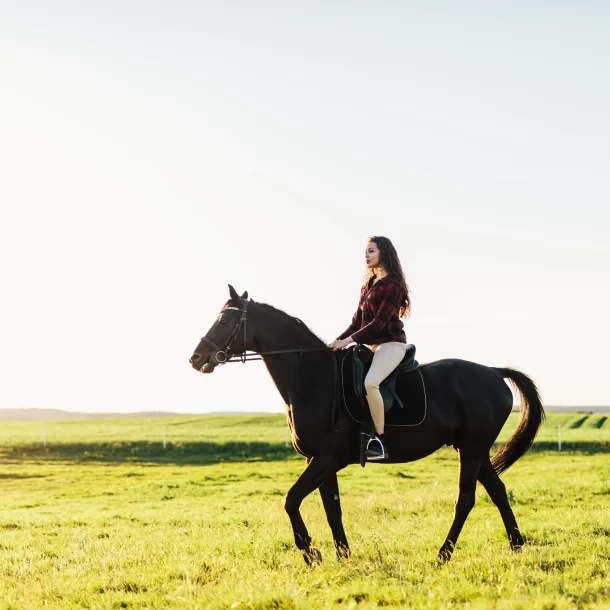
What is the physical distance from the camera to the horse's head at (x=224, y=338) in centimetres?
864

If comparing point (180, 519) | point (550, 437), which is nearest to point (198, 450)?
point (550, 437)

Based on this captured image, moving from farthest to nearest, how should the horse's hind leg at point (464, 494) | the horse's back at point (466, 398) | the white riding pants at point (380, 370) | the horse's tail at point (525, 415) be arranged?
the horse's tail at point (525, 415)
the horse's back at point (466, 398)
the horse's hind leg at point (464, 494)
the white riding pants at point (380, 370)

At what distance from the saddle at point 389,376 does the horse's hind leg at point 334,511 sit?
1113 millimetres

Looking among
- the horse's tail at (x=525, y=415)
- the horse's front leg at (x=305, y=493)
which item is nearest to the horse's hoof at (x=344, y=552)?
the horse's front leg at (x=305, y=493)

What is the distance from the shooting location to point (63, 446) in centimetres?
5066

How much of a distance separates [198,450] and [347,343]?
40.7 m

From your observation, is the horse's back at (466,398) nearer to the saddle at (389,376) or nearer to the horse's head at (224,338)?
the saddle at (389,376)

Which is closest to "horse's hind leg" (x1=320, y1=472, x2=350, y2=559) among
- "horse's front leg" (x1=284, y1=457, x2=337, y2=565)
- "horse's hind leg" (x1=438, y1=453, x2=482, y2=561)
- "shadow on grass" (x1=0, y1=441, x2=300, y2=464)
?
"horse's front leg" (x1=284, y1=457, x2=337, y2=565)

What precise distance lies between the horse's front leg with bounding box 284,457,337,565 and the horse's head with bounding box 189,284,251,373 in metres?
1.68

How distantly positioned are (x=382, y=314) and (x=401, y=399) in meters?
1.12

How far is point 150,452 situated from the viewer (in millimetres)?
47125

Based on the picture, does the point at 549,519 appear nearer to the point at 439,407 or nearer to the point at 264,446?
the point at 439,407

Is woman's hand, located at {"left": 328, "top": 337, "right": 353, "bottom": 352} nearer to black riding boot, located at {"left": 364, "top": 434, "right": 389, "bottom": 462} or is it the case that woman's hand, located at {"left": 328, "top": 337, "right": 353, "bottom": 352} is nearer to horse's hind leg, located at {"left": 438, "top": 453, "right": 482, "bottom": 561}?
black riding boot, located at {"left": 364, "top": 434, "right": 389, "bottom": 462}

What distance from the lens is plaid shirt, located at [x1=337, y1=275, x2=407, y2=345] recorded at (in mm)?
8680
